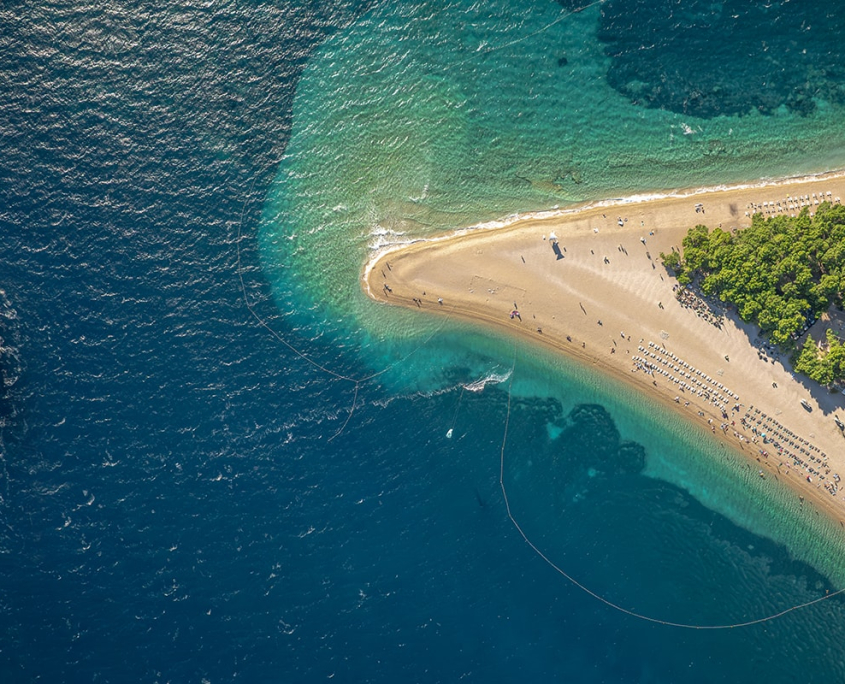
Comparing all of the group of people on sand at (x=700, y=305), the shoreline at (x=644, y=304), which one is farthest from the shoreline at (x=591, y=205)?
the group of people on sand at (x=700, y=305)

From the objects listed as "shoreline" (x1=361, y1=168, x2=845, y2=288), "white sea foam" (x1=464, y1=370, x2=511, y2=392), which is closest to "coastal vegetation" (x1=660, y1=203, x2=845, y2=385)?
"shoreline" (x1=361, y1=168, x2=845, y2=288)

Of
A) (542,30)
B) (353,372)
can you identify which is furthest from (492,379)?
(542,30)

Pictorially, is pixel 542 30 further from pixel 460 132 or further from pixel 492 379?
pixel 492 379

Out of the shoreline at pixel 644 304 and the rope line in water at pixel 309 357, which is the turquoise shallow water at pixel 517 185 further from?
the shoreline at pixel 644 304

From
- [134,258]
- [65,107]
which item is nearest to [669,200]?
[134,258]

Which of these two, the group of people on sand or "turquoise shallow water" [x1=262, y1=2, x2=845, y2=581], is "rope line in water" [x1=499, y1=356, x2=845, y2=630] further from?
the group of people on sand

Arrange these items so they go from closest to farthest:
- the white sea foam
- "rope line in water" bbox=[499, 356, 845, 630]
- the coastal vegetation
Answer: the coastal vegetation
"rope line in water" bbox=[499, 356, 845, 630]
the white sea foam
